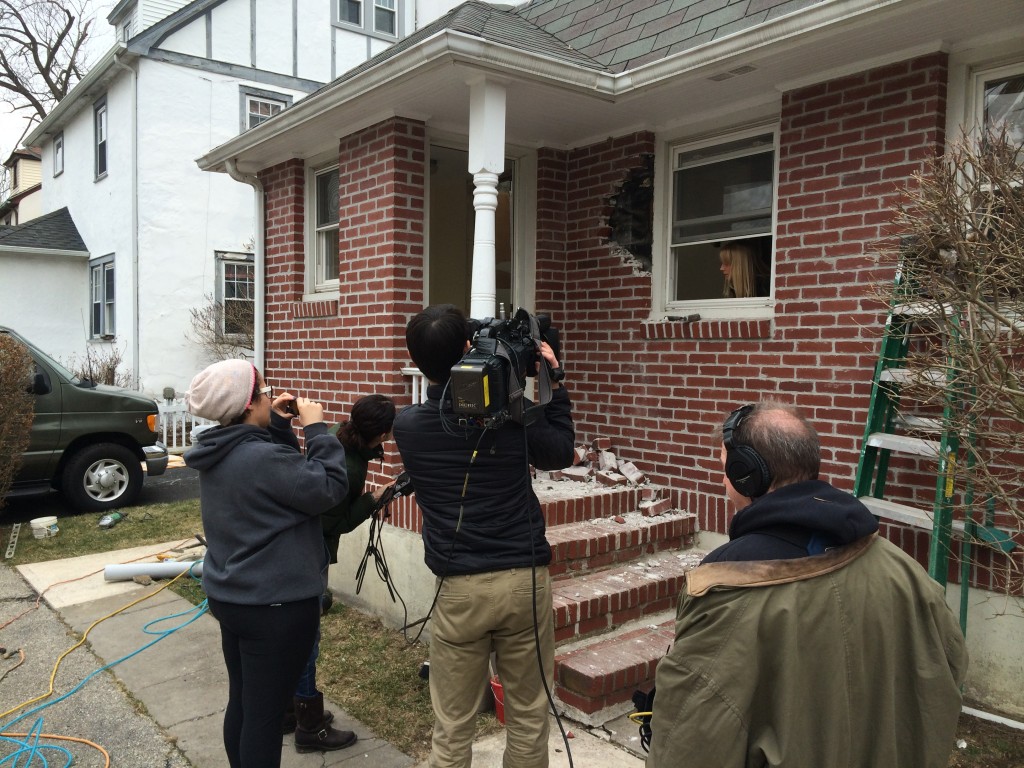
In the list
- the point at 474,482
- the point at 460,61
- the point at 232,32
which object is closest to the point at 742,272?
the point at 460,61

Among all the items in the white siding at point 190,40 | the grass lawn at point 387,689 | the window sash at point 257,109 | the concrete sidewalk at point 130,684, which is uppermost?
the white siding at point 190,40

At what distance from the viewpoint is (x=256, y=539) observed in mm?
2484

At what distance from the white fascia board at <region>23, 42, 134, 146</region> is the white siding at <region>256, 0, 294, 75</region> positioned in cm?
263

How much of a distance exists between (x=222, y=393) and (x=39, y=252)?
1543cm

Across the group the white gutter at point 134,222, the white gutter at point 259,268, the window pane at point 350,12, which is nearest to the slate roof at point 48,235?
the white gutter at point 134,222

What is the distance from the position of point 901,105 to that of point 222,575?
12.9 feet

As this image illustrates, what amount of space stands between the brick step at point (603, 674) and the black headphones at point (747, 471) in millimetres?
1998

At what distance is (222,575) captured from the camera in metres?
2.50

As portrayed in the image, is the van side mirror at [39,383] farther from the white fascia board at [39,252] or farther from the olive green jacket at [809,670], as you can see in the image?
the white fascia board at [39,252]

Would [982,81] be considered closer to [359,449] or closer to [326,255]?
[359,449]

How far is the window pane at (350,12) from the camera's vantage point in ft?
53.4

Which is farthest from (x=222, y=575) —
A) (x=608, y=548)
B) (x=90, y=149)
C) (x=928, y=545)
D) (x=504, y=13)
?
(x=90, y=149)

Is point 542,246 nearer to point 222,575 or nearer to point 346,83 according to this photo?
point 346,83

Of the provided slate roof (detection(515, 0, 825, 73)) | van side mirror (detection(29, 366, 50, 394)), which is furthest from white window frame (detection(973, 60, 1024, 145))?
van side mirror (detection(29, 366, 50, 394))
